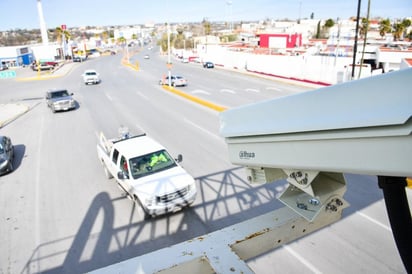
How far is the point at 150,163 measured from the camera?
8906mm

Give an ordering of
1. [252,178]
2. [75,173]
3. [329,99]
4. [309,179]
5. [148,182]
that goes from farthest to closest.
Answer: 1. [75,173]
2. [148,182]
3. [252,178]
4. [309,179]
5. [329,99]

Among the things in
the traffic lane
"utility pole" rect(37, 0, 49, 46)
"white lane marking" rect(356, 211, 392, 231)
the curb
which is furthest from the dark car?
"utility pole" rect(37, 0, 49, 46)

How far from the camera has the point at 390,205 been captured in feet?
7.48

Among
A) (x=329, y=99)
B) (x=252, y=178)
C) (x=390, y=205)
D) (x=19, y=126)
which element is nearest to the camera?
(x=329, y=99)

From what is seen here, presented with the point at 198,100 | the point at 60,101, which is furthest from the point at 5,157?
the point at 198,100

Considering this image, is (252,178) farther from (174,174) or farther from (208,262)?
(174,174)

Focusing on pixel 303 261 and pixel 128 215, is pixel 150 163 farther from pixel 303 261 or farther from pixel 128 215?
pixel 303 261

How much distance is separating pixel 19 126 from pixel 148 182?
553 inches

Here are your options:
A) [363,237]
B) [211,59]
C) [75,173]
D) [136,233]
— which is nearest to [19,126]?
[75,173]

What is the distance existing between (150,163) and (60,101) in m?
15.1

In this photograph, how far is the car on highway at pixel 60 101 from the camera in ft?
69.4

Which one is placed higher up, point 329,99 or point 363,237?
point 329,99

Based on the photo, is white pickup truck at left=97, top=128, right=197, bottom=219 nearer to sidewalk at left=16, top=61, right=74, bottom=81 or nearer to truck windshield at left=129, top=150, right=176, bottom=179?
truck windshield at left=129, top=150, right=176, bottom=179

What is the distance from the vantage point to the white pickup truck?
25.8 ft
